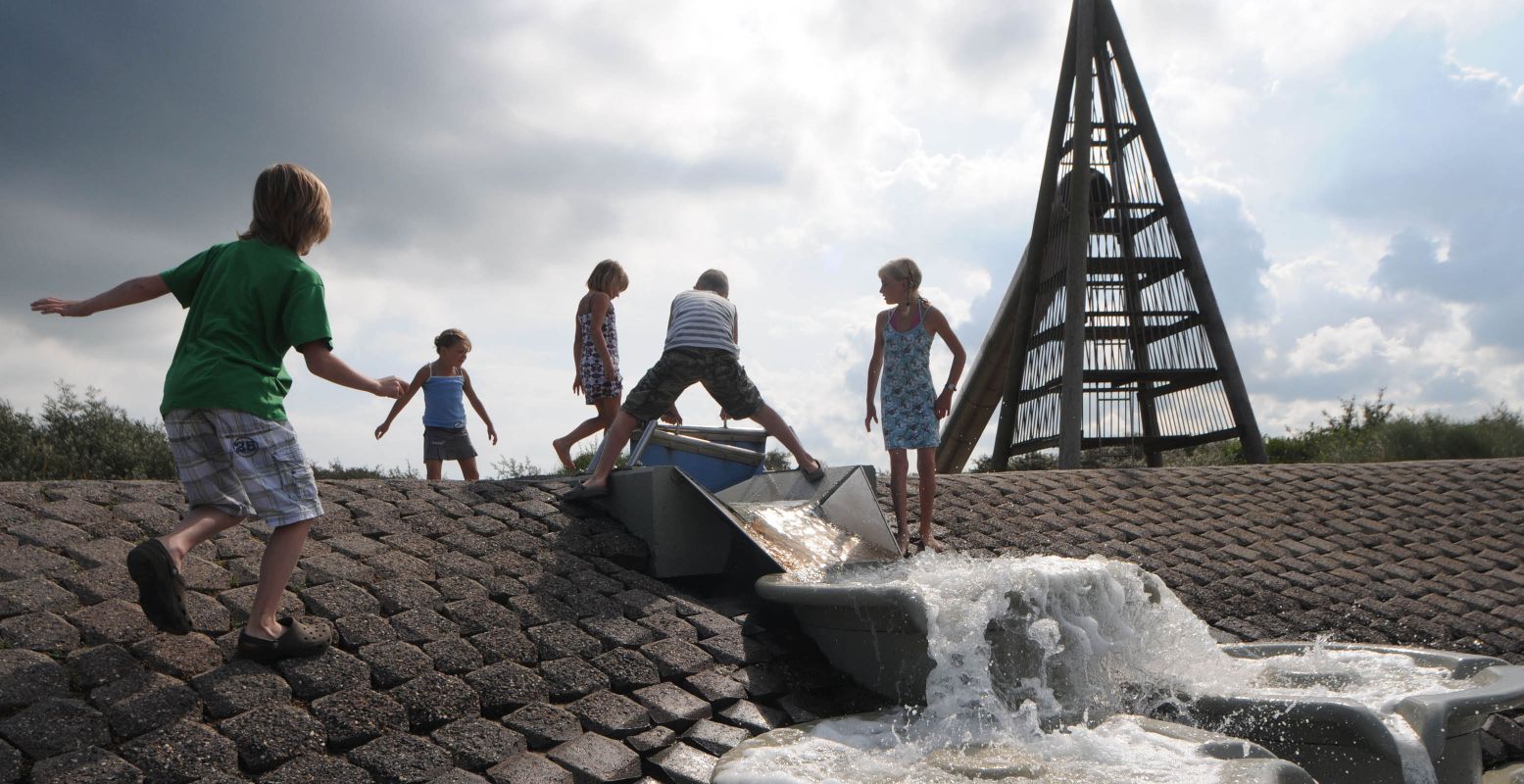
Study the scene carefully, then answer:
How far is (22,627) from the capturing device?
12.9ft

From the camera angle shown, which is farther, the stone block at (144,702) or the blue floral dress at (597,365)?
the blue floral dress at (597,365)

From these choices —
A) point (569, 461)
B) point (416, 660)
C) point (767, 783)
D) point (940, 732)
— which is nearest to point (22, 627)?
point (416, 660)

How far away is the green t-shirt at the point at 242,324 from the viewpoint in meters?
3.88

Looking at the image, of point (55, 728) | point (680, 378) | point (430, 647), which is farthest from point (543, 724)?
point (680, 378)

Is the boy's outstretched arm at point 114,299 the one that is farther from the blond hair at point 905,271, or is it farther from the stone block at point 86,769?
the blond hair at point 905,271

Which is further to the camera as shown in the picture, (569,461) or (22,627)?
(569,461)

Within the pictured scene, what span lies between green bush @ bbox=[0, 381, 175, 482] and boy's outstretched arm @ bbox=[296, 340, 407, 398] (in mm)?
6275

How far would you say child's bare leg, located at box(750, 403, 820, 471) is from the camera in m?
6.10

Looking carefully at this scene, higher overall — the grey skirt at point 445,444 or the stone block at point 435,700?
the grey skirt at point 445,444

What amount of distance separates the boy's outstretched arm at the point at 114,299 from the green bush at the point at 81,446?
592 cm

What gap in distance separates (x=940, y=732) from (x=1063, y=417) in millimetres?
6973

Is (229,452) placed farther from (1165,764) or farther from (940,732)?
(1165,764)

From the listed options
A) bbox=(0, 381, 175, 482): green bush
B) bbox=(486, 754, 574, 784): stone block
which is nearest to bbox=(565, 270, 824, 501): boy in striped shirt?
bbox=(486, 754, 574, 784): stone block

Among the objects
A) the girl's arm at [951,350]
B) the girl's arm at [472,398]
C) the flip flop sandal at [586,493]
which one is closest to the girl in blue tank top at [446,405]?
the girl's arm at [472,398]
